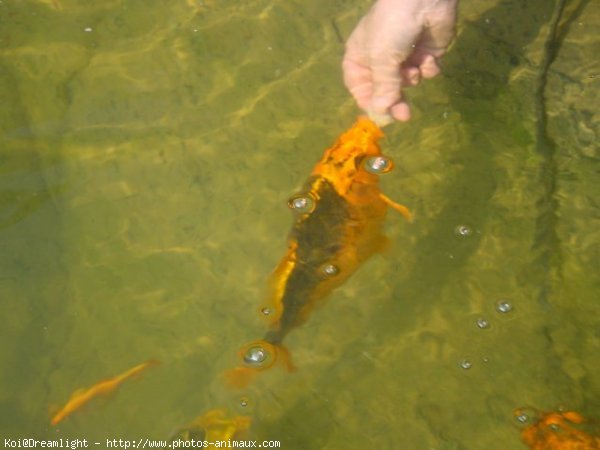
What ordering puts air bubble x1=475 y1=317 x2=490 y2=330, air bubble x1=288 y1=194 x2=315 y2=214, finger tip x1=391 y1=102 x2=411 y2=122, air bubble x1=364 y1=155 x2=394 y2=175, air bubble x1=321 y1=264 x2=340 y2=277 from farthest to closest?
finger tip x1=391 y1=102 x2=411 y2=122 → air bubble x1=364 y1=155 x2=394 y2=175 → air bubble x1=288 y1=194 x2=315 y2=214 → air bubble x1=475 y1=317 x2=490 y2=330 → air bubble x1=321 y1=264 x2=340 y2=277

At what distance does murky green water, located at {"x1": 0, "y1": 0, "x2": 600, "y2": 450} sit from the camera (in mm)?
2734

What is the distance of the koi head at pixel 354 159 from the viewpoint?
296cm

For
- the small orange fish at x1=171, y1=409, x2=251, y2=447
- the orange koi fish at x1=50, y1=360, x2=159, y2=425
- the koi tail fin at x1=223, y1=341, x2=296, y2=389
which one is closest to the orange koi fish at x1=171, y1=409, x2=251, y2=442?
the small orange fish at x1=171, y1=409, x2=251, y2=447

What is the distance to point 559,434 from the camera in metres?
2.58

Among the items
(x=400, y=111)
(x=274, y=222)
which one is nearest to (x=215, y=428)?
(x=274, y=222)

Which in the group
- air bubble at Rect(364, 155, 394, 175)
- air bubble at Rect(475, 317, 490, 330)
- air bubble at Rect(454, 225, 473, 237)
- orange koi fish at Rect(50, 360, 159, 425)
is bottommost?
orange koi fish at Rect(50, 360, 159, 425)

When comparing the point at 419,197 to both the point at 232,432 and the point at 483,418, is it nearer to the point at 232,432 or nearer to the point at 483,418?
the point at 483,418

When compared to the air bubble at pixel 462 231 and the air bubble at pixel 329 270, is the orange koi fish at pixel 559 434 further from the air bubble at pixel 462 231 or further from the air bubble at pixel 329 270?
the air bubble at pixel 329 270

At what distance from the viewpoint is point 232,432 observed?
2615 mm

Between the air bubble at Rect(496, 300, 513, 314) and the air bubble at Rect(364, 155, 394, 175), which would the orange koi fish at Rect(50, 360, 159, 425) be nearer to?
the air bubble at Rect(364, 155, 394, 175)

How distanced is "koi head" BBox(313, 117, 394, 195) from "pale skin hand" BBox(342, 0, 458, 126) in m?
0.19

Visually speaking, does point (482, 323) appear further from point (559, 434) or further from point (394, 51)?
point (394, 51)

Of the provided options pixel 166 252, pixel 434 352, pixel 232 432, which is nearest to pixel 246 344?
pixel 232 432

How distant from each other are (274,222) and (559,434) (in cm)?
159
